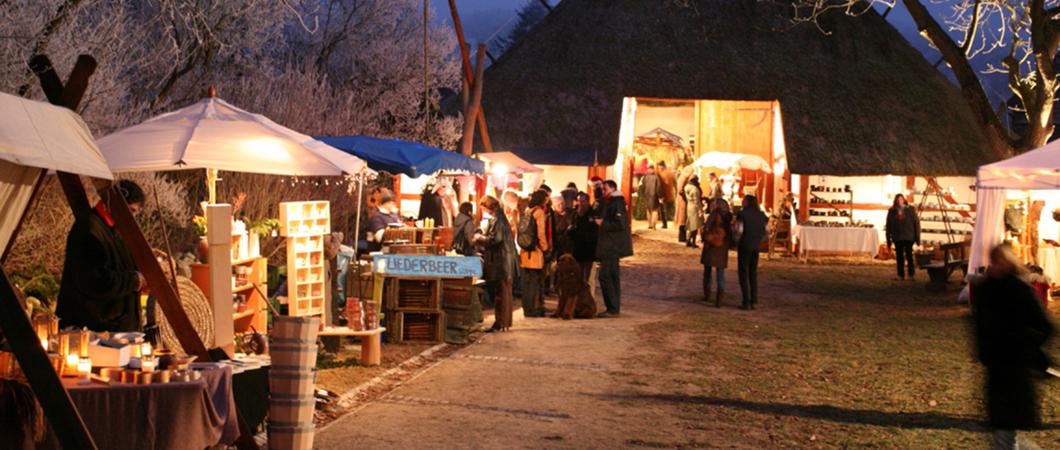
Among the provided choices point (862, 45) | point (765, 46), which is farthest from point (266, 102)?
point (862, 45)

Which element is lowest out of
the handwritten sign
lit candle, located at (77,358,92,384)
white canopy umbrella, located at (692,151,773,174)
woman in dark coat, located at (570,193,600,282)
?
Result: lit candle, located at (77,358,92,384)

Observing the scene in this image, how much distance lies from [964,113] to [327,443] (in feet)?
94.4

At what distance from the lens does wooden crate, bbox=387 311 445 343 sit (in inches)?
500

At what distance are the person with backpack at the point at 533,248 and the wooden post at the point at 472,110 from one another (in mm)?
8062

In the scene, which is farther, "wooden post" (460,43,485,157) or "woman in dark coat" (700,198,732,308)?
"wooden post" (460,43,485,157)

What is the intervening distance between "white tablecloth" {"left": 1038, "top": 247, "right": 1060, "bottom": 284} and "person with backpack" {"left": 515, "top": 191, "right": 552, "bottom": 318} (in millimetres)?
8589

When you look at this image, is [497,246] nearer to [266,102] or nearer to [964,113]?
[266,102]

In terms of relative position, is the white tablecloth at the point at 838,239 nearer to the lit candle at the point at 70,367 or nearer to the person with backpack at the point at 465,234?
the person with backpack at the point at 465,234

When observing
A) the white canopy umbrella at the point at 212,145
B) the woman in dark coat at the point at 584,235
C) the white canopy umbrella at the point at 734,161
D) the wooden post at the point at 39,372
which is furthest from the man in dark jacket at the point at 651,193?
the wooden post at the point at 39,372

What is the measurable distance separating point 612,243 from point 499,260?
190 cm

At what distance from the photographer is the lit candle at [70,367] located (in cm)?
590

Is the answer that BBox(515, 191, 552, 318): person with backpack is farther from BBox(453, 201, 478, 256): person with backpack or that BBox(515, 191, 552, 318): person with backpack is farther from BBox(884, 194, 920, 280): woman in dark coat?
BBox(884, 194, 920, 280): woman in dark coat

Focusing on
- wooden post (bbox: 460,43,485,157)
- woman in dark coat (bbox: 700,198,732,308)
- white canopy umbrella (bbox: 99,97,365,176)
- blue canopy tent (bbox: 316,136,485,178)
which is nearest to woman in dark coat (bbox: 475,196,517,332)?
blue canopy tent (bbox: 316,136,485,178)

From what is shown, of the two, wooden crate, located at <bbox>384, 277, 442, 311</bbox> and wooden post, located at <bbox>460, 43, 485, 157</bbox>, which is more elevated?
wooden post, located at <bbox>460, 43, 485, 157</bbox>
